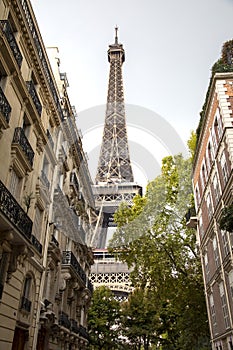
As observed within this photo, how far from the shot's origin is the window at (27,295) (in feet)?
46.2

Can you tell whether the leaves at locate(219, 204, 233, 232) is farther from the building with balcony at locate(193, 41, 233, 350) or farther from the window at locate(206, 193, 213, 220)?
the window at locate(206, 193, 213, 220)

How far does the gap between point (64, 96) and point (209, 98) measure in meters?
9.52

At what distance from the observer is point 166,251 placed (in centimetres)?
2383

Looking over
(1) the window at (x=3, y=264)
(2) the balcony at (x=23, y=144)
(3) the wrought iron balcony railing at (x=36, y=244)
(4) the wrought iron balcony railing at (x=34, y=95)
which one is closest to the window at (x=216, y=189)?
(3) the wrought iron balcony railing at (x=36, y=244)

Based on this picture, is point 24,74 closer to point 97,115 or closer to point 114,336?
point 97,115

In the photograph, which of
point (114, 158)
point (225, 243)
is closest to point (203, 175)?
point (225, 243)

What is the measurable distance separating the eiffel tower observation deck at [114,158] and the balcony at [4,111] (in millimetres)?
45792

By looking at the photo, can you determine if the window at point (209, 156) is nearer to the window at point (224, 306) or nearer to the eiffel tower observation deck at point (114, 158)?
the window at point (224, 306)

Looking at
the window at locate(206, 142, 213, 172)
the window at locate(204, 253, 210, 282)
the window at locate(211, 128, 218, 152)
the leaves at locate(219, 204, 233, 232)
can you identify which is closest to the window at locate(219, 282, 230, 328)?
the window at locate(204, 253, 210, 282)

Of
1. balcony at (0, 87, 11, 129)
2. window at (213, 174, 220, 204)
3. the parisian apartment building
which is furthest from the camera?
window at (213, 174, 220, 204)

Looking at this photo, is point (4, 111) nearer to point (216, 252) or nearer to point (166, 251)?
point (216, 252)

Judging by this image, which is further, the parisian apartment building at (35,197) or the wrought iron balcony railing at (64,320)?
the wrought iron balcony railing at (64,320)

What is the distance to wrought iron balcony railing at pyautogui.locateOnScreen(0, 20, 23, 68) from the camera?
12601 millimetres

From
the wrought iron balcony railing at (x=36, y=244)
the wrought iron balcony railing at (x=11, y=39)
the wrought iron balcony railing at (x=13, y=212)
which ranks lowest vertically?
the wrought iron balcony railing at (x=13, y=212)
